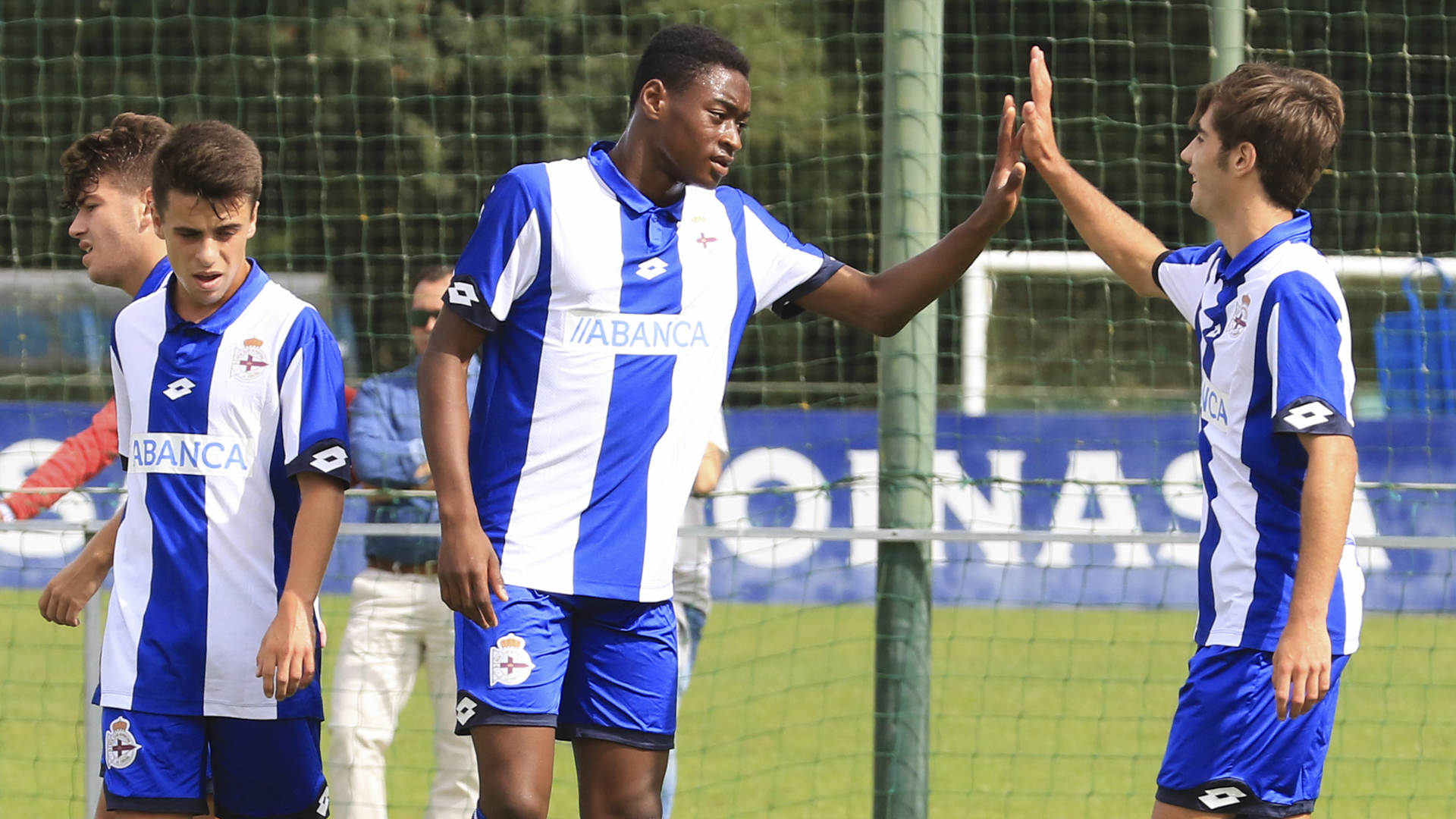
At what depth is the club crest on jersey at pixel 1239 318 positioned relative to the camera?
10.4ft

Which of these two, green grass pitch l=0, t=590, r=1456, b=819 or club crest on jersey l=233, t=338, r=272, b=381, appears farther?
green grass pitch l=0, t=590, r=1456, b=819

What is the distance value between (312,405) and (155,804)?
0.87 meters

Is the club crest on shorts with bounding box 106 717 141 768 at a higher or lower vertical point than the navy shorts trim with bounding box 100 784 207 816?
higher

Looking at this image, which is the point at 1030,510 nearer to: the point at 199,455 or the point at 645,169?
the point at 645,169

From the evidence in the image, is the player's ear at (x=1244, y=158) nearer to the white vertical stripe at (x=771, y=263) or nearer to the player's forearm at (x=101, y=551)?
the white vertical stripe at (x=771, y=263)

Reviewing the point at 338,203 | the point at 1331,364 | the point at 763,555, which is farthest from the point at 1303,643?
the point at 338,203

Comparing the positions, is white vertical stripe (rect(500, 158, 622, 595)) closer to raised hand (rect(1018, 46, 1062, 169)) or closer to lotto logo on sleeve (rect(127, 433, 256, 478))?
lotto logo on sleeve (rect(127, 433, 256, 478))

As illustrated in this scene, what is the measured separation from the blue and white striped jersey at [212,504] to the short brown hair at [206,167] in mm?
262

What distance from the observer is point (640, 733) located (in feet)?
10.7

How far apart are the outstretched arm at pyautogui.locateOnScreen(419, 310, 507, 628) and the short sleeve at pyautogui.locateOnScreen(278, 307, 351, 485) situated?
224 millimetres

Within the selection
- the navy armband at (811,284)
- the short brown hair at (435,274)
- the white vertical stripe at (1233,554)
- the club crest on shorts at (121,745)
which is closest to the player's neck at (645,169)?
the navy armband at (811,284)

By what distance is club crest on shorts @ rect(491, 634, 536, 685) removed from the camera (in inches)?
123

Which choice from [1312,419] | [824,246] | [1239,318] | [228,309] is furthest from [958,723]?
[824,246]

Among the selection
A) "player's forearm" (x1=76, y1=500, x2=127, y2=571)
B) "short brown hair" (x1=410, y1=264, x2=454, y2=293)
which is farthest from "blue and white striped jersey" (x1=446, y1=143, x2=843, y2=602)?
"short brown hair" (x1=410, y1=264, x2=454, y2=293)
